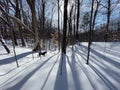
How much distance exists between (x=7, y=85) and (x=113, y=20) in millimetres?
21562

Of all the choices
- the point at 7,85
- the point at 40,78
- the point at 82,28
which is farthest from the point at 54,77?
the point at 82,28

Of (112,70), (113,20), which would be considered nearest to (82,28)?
(113,20)

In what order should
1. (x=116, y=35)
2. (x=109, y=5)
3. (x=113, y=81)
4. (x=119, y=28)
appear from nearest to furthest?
(x=113, y=81)
(x=116, y=35)
(x=109, y=5)
(x=119, y=28)

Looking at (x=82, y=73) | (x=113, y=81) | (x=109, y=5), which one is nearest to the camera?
(x=113, y=81)

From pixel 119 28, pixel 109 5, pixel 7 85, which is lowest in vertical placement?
pixel 7 85

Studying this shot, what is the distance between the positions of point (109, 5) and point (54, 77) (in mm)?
18802

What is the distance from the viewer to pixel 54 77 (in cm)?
406

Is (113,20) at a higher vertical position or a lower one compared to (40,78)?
higher

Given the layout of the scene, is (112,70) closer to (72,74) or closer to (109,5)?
(72,74)

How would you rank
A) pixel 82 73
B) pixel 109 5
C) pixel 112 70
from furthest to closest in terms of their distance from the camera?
pixel 109 5 → pixel 112 70 → pixel 82 73

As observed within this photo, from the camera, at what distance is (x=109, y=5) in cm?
2106

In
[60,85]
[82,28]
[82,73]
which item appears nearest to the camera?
[60,85]

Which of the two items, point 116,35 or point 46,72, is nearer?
point 46,72

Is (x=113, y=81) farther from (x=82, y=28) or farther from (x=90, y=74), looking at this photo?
(x=82, y=28)
